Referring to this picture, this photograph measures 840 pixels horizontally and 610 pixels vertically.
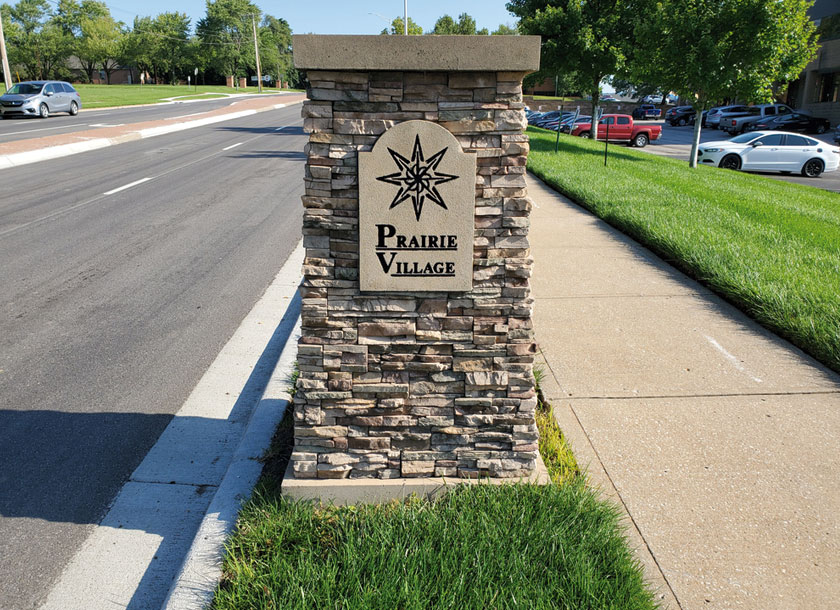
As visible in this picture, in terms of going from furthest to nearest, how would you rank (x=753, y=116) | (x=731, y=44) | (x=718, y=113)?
(x=718, y=113) < (x=753, y=116) < (x=731, y=44)

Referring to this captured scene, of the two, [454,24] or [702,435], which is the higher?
[454,24]

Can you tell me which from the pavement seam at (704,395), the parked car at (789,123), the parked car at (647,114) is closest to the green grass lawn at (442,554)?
the pavement seam at (704,395)

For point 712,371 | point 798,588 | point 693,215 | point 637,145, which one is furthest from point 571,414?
point 637,145

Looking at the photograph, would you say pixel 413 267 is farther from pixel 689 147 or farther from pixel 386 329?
pixel 689 147

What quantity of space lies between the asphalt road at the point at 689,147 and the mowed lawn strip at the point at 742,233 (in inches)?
218

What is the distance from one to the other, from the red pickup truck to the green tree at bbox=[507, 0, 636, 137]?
217 inches

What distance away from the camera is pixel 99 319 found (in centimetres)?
612

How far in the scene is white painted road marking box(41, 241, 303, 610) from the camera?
A: 9.62 ft

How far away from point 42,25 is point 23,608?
106154 millimetres

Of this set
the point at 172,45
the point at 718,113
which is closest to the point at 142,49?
the point at 172,45

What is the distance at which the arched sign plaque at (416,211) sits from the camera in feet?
9.62

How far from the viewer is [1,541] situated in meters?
3.20

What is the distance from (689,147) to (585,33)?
39.5 ft

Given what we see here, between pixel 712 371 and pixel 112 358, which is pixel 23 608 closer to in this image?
pixel 112 358
